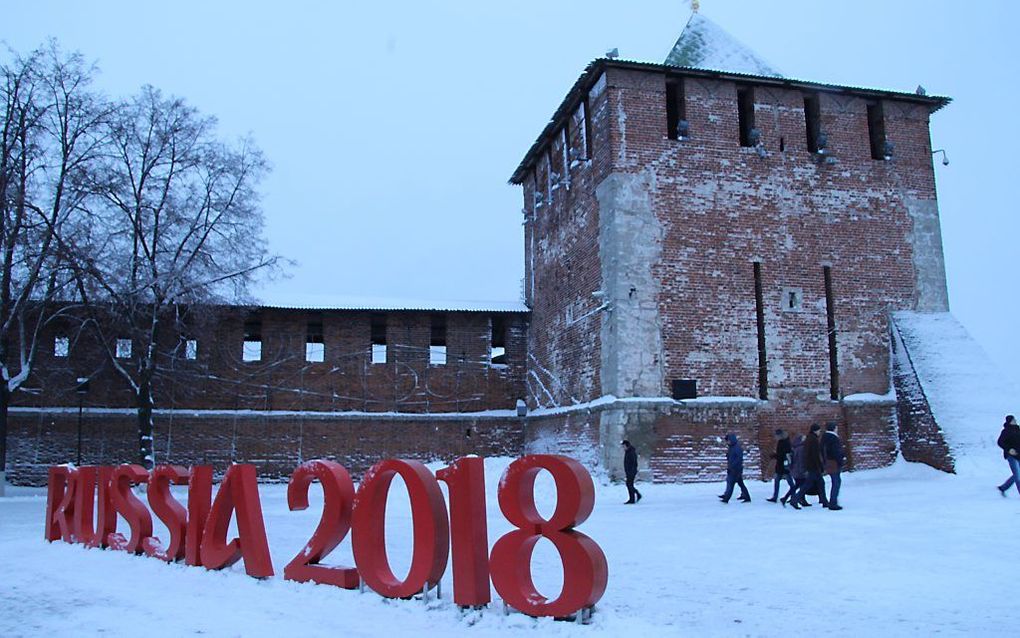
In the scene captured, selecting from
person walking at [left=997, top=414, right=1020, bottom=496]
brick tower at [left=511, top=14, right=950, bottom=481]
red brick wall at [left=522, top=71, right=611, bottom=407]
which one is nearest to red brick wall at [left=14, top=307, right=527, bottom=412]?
red brick wall at [left=522, top=71, right=611, bottom=407]

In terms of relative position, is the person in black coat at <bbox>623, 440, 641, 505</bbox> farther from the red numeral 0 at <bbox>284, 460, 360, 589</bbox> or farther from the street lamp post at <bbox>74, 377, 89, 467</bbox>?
the street lamp post at <bbox>74, 377, 89, 467</bbox>

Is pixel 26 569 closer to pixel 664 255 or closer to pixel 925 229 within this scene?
pixel 664 255

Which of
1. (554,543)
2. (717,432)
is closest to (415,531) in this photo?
(554,543)

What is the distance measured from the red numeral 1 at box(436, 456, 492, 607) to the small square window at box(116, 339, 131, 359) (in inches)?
693

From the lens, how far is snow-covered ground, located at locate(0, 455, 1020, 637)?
18.8ft

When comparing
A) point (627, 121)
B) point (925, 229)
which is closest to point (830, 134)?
point (925, 229)

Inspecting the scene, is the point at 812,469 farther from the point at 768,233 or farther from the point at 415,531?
the point at 415,531

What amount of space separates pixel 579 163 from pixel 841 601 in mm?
14363

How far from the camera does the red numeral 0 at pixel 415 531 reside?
637 cm

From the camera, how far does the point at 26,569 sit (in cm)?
880

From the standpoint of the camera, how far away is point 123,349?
21484 mm

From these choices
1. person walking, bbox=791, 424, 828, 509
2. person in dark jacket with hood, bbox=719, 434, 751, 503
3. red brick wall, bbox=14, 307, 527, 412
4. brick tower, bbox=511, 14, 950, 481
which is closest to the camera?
person walking, bbox=791, 424, 828, 509

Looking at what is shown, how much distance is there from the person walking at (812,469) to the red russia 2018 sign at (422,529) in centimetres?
659

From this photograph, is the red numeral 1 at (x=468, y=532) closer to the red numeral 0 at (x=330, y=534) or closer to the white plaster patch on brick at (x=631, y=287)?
the red numeral 0 at (x=330, y=534)
